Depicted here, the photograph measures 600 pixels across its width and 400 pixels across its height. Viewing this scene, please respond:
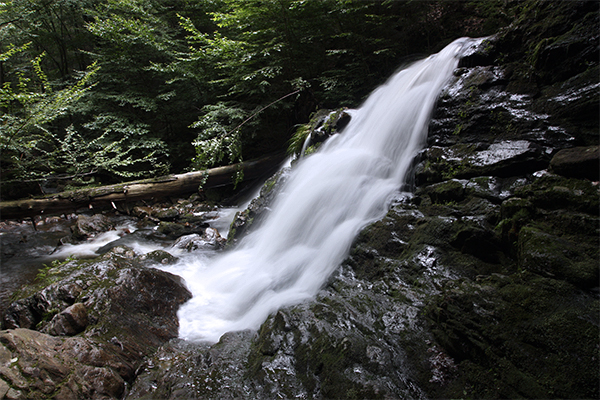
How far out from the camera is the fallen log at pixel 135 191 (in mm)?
6859

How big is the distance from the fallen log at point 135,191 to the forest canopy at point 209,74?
48cm

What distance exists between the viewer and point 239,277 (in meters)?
4.42

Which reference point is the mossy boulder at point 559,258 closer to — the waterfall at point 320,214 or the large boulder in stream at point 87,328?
the waterfall at point 320,214

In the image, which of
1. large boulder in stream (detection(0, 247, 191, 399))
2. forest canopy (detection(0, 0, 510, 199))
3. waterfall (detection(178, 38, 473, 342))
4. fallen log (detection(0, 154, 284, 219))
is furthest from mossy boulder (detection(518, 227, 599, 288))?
fallen log (detection(0, 154, 284, 219))

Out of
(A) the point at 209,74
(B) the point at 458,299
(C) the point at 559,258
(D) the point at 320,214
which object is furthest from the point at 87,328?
(A) the point at 209,74

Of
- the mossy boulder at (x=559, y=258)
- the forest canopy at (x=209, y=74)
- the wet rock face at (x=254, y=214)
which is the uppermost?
the forest canopy at (x=209, y=74)

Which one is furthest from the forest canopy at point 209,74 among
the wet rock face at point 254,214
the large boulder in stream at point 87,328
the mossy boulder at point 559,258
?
the mossy boulder at point 559,258

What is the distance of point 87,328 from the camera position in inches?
113

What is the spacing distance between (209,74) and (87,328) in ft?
27.3

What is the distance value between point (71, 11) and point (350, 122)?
41.5 feet

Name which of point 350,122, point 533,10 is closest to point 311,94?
point 350,122

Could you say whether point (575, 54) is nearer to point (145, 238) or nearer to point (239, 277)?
point (239, 277)

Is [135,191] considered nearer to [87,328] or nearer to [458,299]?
[87,328]

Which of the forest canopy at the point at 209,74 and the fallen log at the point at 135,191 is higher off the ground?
the forest canopy at the point at 209,74
